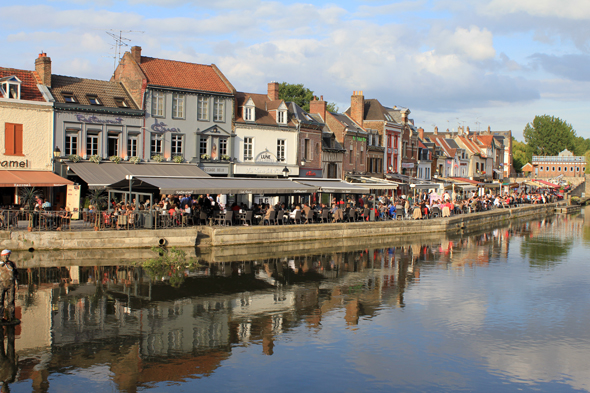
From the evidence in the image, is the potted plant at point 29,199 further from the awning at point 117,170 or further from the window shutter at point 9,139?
the awning at point 117,170

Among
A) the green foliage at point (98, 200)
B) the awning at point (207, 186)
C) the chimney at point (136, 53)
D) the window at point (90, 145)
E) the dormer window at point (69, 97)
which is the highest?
the chimney at point (136, 53)

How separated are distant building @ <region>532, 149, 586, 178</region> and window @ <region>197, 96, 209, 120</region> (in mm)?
91336

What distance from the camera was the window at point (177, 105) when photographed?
119 feet

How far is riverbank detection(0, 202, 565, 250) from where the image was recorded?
74.0ft

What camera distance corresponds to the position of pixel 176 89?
118 feet

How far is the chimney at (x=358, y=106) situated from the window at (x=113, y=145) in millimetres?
26668

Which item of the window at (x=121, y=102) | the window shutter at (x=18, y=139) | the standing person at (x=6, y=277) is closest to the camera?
the standing person at (x=6, y=277)

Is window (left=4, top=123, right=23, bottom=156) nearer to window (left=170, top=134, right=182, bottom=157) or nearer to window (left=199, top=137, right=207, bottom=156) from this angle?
window (left=170, top=134, right=182, bottom=157)

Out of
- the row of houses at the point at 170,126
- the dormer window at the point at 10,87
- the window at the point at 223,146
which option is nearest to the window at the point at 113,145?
the row of houses at the point at 170,126

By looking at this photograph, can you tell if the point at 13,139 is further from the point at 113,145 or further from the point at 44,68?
the point at 113,145

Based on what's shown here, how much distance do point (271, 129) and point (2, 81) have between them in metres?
18.2

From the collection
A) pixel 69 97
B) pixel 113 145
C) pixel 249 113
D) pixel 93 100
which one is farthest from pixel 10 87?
pixel 249 113

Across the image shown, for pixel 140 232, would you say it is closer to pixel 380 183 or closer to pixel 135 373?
pixel 135 373

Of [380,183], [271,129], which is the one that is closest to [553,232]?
[380,183]
